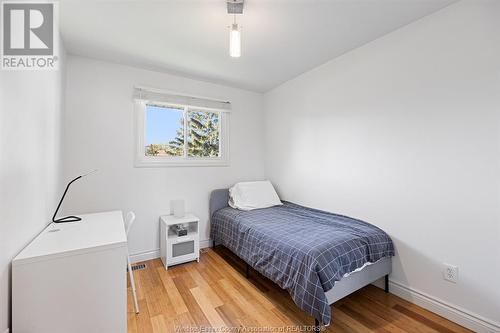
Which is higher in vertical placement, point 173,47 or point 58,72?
point 173,47

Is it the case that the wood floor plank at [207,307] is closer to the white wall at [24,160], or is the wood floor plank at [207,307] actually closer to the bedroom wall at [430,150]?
the white wall at [24,160]

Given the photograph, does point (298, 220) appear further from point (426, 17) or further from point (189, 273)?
point (426, 17)

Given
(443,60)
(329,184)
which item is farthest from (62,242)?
(443,60)

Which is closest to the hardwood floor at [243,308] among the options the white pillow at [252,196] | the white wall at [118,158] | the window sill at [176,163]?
the white wall at [118,158]

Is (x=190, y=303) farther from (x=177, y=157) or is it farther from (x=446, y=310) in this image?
(x=446, y=310)

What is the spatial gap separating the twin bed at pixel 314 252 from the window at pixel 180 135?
3.73ft

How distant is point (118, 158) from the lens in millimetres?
2576

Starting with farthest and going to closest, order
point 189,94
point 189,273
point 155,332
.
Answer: point 189,94
point 189,273
point 155,332

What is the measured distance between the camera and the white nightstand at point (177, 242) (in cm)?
254

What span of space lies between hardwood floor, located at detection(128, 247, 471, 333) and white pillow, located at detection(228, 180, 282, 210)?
35.5 inches

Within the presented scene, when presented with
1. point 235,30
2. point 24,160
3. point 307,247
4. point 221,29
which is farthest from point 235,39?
point 307,247

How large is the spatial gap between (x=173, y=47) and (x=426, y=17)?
2.29 metres

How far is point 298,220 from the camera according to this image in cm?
239

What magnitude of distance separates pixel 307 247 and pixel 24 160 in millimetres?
1912
